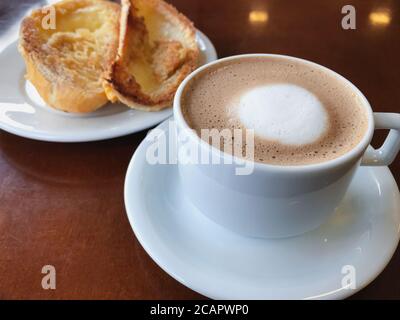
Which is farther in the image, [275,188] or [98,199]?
[98,199]

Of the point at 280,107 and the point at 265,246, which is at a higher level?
the point at 280,107

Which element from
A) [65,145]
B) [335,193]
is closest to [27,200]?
[65,145]

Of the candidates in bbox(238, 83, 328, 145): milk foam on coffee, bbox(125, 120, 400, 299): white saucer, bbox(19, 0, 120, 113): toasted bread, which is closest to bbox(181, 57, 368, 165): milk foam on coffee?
bbox(238, 83, 328, 145): milk foam on coffee

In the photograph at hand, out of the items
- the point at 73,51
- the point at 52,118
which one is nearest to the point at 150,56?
the point at 73,51

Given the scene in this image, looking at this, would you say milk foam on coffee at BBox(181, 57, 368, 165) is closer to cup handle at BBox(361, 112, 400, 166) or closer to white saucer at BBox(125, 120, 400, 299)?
cup handle at BBox(361, 112, 400, 166)

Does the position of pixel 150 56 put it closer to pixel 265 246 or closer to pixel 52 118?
pixel 52 118
